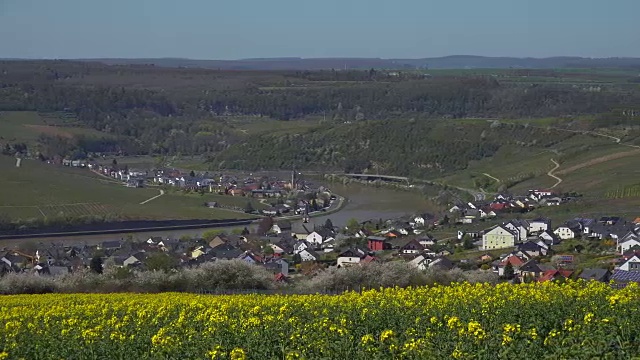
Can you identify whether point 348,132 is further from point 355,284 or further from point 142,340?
point 142,340

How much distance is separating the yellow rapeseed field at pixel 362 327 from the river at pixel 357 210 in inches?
1294

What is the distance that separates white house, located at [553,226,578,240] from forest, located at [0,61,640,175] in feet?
126

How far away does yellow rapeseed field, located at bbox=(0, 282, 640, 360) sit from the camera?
7246 mm

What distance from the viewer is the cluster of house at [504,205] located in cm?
4703

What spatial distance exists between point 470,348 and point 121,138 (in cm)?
9463

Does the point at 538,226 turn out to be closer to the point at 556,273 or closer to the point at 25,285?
the point at 556,273

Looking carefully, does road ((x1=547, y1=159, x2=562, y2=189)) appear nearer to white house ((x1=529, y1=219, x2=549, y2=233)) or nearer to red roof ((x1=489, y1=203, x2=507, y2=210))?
red roof ((x1=489, y1=203, x2=507, y2=210))

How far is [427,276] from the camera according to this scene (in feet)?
64.8

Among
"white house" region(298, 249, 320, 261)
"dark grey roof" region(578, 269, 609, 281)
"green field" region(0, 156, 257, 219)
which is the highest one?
"dark grey roof" region(578, 269, 609, 281)

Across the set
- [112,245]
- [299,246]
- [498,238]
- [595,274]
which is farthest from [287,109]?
[595,274]

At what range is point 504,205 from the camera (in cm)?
4928

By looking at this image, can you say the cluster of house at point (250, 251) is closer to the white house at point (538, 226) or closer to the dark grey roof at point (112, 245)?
the dark grey roof at point (112, 245)

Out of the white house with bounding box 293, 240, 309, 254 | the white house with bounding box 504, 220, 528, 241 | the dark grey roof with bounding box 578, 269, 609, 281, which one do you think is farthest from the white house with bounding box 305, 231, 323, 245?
the dark grey roof with bounding box 578, 269, 609, 281

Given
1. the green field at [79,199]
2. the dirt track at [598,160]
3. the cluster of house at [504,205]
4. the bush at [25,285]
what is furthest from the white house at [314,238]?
the dirt track at [598,160]
